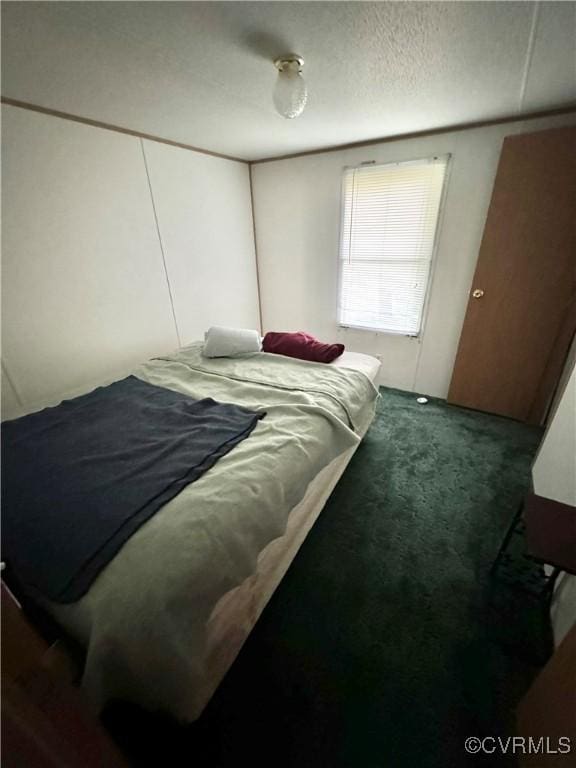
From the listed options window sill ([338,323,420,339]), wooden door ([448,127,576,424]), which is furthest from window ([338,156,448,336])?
wooden door ([448,127,576,424])

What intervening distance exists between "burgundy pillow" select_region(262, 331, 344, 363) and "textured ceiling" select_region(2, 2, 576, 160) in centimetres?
137

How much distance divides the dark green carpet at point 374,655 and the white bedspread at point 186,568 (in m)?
0.26

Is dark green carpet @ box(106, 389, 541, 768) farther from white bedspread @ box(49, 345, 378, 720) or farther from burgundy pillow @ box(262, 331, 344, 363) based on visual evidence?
burgundy pillow @ box(262, 331, 344, 363)

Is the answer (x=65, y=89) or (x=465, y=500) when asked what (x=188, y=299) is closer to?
(x=65, y=89)

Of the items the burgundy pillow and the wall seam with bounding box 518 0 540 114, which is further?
the burgundy pillow

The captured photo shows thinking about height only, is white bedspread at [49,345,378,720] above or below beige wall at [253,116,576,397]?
below

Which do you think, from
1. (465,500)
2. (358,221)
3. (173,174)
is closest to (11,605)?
(465,500)

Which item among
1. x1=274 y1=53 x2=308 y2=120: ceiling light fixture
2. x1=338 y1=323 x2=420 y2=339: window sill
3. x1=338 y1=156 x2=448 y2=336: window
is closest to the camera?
x1=274 y1=53 x2=308 y2=120: ceiling light fixture

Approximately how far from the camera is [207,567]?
81 centimetres

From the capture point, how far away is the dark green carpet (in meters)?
0.93

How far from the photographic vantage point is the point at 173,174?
7.88 ft

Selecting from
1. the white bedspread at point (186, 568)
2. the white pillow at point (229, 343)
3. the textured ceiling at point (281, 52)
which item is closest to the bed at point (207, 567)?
the white bedspread at point (186, 568)
